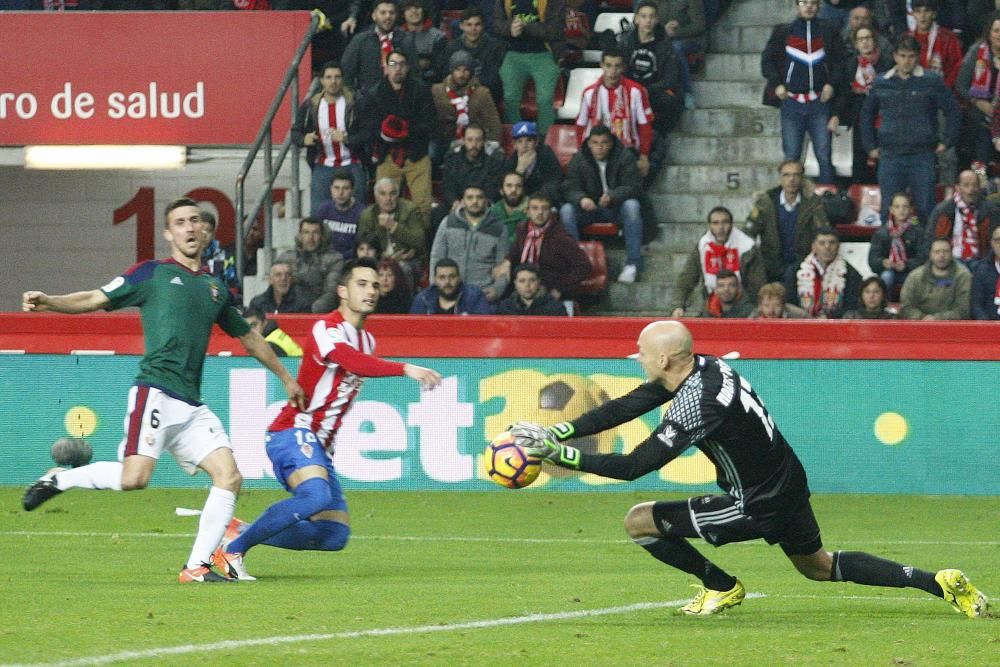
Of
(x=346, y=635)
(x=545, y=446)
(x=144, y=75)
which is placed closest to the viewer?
(x=346, y=635)

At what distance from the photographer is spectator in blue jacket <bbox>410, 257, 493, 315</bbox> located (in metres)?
16.4

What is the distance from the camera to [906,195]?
56.7ft

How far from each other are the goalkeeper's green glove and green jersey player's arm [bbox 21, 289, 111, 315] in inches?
96.0

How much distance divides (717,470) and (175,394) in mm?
2957

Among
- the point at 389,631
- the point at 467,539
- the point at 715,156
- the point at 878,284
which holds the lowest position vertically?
the point at 467,539

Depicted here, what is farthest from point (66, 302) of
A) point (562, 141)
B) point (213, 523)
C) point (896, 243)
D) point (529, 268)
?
point (562, 141)

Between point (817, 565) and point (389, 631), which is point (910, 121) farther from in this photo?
point (389, 631)

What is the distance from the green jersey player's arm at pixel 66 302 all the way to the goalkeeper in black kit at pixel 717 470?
2.53 metres

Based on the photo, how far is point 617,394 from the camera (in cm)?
1518

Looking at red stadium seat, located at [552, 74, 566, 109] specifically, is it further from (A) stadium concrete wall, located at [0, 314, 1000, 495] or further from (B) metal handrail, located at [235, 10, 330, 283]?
(A) stadium concrete wall, located at [0, 314, 1000, 495]

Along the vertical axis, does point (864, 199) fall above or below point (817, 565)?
above

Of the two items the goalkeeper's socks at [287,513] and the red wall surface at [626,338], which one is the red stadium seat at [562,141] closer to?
the red wall surface at [626,338]

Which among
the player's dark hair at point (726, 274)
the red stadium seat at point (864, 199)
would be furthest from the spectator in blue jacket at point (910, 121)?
the player's dark hair at point (726, 274)

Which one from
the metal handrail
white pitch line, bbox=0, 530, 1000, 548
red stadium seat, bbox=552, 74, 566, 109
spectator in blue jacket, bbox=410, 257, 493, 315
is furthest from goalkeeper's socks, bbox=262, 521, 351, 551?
red stadium seat, bbox=552, 74, 566, 109
